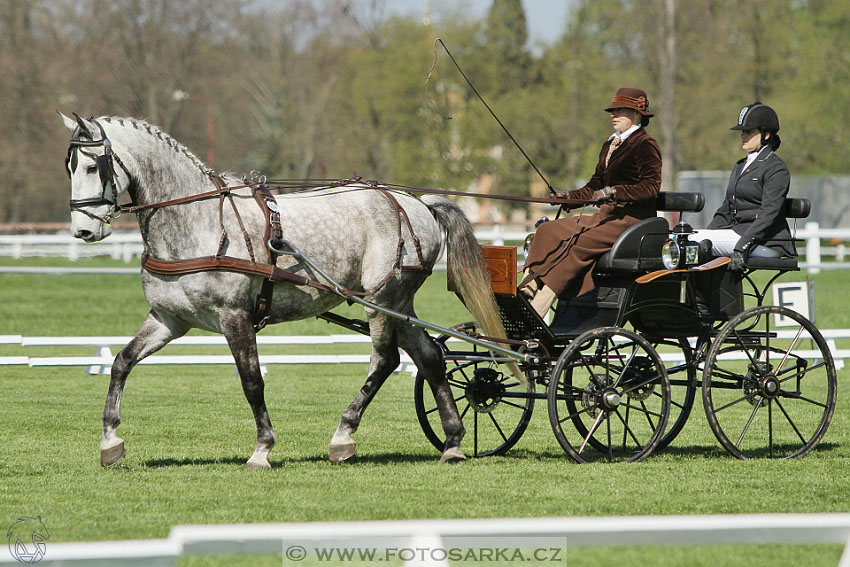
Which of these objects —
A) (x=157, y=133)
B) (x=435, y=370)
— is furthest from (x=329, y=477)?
(x=157, y=133)

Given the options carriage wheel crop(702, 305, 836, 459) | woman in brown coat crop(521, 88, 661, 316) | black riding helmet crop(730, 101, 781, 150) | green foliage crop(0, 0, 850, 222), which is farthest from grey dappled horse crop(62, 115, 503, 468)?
green foliage crop(0, 0, 850, 222)

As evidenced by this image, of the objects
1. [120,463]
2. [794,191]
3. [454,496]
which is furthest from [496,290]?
[794,191]

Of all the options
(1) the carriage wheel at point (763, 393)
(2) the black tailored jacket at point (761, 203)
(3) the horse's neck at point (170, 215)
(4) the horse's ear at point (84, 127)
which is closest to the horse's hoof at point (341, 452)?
(3) the horse's neck at point (170, 215)

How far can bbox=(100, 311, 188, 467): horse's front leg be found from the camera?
6738 mm

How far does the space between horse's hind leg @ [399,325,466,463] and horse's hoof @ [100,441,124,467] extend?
187 centimetres

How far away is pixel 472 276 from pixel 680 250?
4.31 ft

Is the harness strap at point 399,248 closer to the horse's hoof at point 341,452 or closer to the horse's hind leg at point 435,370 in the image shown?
the horse's hind leg at point 435,370

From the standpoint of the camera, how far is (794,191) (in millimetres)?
33406

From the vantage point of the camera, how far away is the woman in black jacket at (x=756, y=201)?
7152mm

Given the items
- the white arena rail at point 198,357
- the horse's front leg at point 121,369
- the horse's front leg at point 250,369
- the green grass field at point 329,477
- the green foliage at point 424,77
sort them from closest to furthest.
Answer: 1. the green grass field at point 329,477
2. the horse's front leg at point 250,369
3. the horse's front leg at point 121,369
4. the white arena rail at point 198,357
5. the green foliage at point 424,77

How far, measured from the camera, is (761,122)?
24.3 ft

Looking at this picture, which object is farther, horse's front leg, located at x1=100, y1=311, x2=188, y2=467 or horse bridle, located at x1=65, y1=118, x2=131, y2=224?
horse's front leg, located at x1=100, y1=311, x2=188, y2=467

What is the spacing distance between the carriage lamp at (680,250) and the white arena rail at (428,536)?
3.77m

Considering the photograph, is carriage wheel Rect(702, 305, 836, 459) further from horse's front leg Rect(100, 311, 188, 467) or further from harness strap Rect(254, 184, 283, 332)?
horse's front leg Rect(100, 311, 188, 467)
